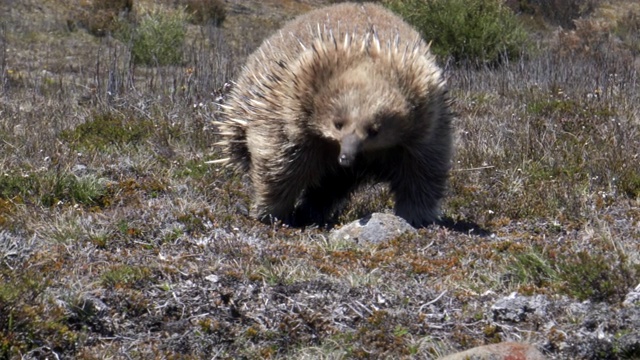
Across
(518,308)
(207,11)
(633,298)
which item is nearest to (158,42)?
(207,11)

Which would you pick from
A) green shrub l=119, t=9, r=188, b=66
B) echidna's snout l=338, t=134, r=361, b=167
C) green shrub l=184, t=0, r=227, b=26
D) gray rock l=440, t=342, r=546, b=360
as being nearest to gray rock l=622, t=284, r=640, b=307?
gray rock l=440, t=342, r=546, b=360

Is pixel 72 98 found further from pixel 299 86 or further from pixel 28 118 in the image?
pixel 299 86

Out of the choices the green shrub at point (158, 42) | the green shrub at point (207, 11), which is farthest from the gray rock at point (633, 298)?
the green shrub at point (207, 11)

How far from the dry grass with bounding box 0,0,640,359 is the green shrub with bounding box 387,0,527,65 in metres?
6.43

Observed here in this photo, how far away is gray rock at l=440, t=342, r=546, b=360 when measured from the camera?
145 inches

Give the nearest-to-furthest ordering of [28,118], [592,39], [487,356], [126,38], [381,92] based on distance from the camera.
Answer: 1. [487,356]
2. [381,92]
3. [28,118]
4. [126,38]
5. [592,39]

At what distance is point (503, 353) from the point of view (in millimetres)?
3725

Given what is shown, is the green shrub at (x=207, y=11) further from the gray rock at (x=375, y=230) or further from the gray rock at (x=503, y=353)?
the gray rock at (x=503, y=353)

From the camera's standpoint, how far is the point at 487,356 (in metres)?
3.69

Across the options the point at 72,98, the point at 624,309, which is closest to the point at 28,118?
the point at 72,98

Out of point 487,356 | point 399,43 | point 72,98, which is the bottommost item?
point 72,98

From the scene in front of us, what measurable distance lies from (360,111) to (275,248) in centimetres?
91

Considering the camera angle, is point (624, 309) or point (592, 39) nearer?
point (624, 309)

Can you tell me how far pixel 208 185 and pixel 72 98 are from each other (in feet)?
12.4
